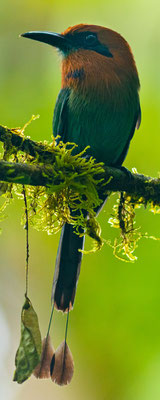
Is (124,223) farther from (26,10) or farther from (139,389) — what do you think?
(26,10)

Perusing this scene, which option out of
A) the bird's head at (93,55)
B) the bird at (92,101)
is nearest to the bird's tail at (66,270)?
the bird at (92,101)

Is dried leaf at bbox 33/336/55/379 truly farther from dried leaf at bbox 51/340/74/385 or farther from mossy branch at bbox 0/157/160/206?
mossy branch at bbox 0/157/160/206

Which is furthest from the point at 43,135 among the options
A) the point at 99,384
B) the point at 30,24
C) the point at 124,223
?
the point at 99,384

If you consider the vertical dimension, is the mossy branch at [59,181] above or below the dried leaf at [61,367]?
above

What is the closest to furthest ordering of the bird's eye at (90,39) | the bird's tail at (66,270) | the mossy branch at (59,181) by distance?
the mossy branch at (59,181), the bird's tail at (66,270), the bird's eye at (90,39)

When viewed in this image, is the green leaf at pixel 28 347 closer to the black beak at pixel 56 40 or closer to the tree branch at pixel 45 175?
the tree branch at pixel 45 175

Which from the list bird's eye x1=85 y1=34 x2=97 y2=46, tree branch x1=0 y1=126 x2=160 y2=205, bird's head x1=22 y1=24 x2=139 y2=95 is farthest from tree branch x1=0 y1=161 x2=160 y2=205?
bird's eye x1=85 y1=34 x2=97 y2=46
